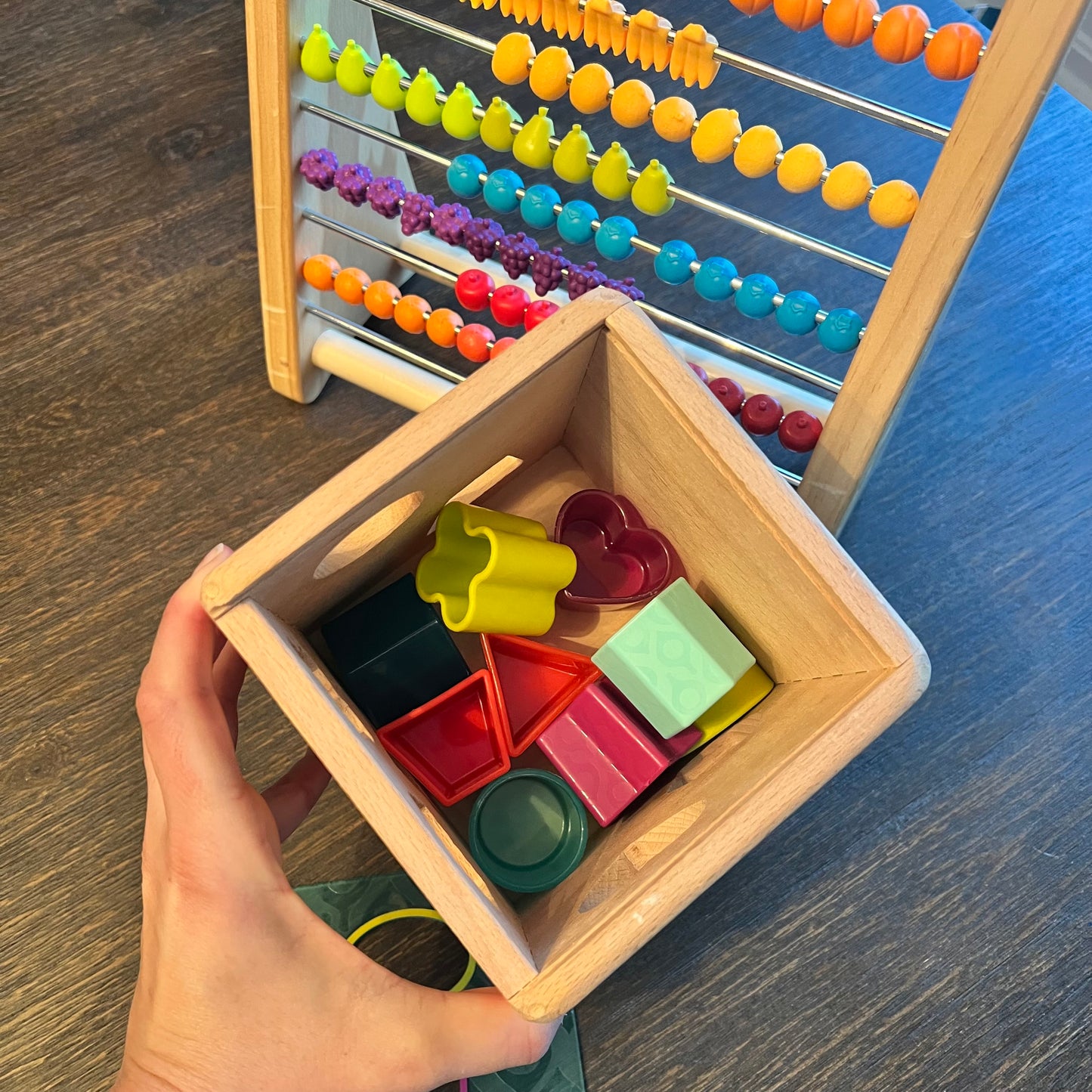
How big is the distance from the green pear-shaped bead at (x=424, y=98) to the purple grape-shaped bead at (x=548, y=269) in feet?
0.42

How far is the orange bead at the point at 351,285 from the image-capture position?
837mm

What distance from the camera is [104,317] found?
3.11ft

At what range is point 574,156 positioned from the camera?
69 centimetres

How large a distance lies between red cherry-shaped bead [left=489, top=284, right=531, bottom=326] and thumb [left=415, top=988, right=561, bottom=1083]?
51 centimetres

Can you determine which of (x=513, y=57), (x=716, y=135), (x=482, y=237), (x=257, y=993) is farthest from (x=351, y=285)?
(x=257, y=993)

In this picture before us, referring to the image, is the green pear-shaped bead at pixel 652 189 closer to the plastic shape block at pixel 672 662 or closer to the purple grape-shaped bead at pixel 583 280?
the purple grape-shaped bead at pixel 583 280

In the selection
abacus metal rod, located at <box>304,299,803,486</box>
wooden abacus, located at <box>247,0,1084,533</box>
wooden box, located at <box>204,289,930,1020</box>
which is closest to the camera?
wooden box, located at <box>204,289,930,1020</box>

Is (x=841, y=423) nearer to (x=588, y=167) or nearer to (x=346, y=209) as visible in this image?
(x=588, y=167)

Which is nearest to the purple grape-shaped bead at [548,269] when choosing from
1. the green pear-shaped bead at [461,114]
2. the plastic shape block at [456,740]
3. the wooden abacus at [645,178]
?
the wooden abacus at [645,178]

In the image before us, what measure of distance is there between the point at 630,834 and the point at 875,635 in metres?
0.19

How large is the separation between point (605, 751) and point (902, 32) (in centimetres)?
46

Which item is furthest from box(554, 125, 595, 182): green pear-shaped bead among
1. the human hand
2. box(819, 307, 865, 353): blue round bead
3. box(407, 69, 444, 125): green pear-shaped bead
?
the human hand

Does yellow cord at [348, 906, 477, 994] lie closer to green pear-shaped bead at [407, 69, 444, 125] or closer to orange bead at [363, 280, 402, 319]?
orange bead at [363, 280, 402, 319]

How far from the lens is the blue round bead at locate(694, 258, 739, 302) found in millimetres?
712
